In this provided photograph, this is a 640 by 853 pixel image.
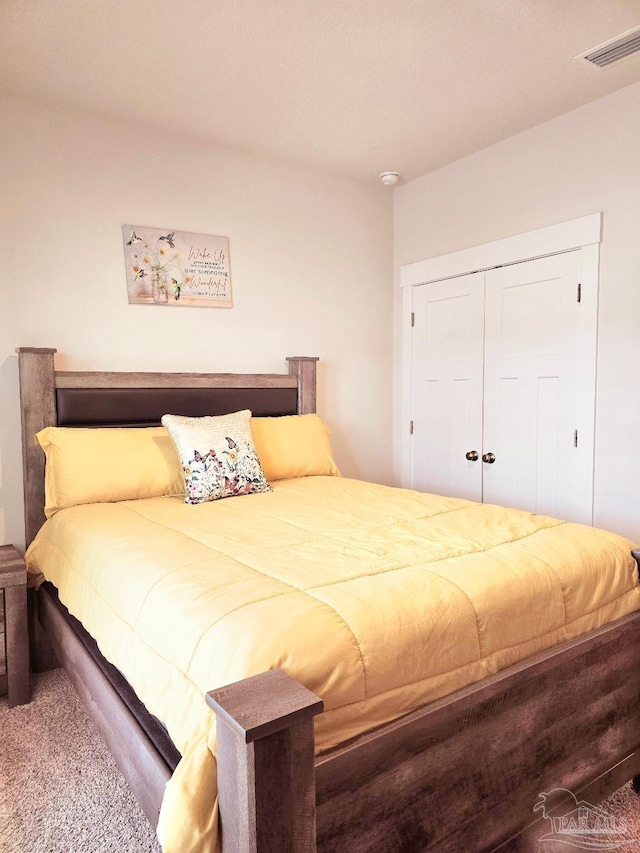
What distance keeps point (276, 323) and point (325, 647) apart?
8.51ft

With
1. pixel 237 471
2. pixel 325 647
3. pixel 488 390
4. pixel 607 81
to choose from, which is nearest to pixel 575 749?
pixel 325 647

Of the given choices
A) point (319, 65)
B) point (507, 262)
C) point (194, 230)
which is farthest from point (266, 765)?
point (507, 262)

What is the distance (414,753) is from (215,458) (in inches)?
62.7

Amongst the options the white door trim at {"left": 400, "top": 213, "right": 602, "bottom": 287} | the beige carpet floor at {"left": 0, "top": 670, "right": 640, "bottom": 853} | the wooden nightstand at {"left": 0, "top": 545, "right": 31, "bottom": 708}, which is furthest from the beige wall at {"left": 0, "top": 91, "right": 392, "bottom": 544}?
the beige carpet floor at {"left": 0, "top": 670, "right": 640, "bottom": 853}

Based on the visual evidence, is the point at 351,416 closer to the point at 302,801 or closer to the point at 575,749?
the point at 575,749

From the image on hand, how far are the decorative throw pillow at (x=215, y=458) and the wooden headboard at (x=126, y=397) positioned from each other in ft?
1.13

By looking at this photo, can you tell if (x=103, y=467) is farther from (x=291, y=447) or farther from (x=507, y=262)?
(x=507, y=262)

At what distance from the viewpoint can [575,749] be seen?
4.81 ft

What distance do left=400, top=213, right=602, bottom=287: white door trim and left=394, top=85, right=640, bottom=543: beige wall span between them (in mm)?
47

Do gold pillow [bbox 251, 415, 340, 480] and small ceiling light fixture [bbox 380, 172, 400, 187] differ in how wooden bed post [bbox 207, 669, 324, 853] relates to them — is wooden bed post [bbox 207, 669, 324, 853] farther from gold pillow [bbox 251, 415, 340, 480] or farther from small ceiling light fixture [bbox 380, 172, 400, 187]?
small ceiling light fixture [bbox 380, 172, 400, 187]

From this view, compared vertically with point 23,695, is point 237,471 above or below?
above

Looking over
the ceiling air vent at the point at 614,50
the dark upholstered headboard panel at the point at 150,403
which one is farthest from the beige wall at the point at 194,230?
the ceiling air vent at the point at 614,50

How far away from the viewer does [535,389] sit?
122 inches

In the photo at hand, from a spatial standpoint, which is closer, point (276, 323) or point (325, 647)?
point (325, 647)
